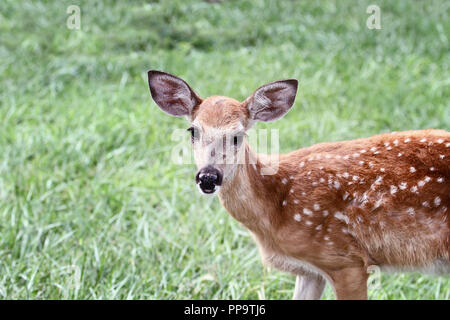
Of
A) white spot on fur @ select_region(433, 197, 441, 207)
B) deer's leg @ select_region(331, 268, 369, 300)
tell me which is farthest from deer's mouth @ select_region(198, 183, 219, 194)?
white spot on fur @ select_region(433, 197, 441, 207)

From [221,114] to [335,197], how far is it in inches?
32.9

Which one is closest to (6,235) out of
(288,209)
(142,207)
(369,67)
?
(142,207)

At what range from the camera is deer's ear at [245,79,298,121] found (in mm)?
3326

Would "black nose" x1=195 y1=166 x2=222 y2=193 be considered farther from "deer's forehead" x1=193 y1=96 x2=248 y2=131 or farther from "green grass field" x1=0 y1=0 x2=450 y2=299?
"green grass field" x1=0 y1=0 x2=450 y2=299

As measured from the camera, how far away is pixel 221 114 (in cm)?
331

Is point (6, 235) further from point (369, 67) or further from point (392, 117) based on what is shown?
point (369, 67)

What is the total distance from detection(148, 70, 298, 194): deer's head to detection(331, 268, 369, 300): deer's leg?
846 mm

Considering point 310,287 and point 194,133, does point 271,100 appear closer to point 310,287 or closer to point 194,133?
point 194,133

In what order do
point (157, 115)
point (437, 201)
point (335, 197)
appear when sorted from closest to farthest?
point (437, 201), point (335, 197), point (157, 115)

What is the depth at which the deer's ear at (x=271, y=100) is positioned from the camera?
131 inches

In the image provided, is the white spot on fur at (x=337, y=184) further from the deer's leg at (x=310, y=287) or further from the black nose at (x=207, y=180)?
the black nose at (x=207, y=180)

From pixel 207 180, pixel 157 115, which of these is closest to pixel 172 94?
pixel 207 180
